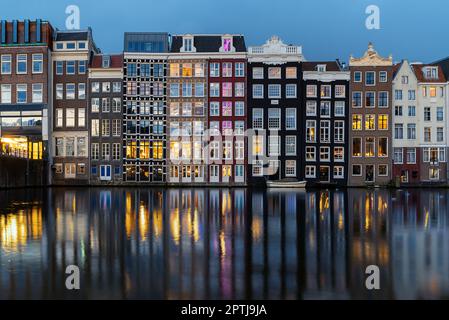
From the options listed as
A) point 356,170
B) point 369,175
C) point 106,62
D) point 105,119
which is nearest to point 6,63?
point 106,62

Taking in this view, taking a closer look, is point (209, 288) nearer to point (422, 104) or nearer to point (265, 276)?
point (265, 276)

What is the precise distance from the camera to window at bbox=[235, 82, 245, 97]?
73.6m

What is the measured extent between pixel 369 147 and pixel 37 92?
175 ft

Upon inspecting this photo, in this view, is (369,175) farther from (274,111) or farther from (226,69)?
(226,69)

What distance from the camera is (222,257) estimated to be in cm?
1386

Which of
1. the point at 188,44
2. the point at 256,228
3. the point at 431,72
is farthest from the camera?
the point at 431,72

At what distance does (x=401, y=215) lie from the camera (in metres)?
27.5

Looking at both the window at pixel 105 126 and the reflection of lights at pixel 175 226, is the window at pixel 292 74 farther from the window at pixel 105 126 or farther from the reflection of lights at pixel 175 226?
the reflection of lights at pixel 175 226

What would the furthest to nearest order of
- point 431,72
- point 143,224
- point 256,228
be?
point 431,72, point 143,224, point 256,228

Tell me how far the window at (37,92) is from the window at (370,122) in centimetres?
5157

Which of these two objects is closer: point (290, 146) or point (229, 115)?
point (290, 146)

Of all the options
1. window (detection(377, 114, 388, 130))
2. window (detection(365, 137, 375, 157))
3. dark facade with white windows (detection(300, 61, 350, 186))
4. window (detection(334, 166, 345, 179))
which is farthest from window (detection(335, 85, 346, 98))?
window (detection(334, 166, 345, 179))

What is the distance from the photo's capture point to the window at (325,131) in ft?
241
